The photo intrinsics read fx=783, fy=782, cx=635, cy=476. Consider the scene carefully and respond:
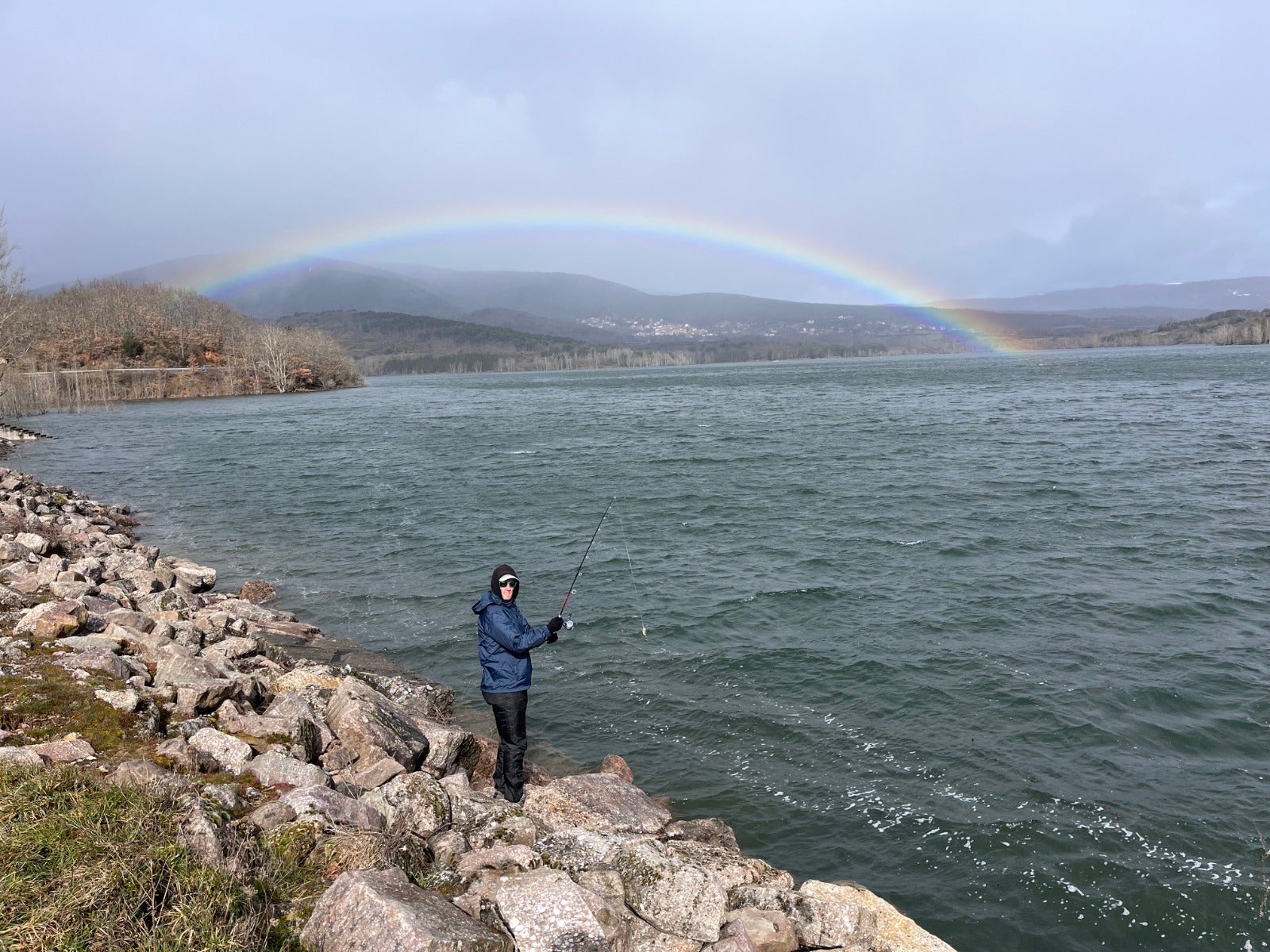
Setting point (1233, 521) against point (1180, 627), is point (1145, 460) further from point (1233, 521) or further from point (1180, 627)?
point (1180, 627)

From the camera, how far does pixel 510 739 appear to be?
28.9 feet

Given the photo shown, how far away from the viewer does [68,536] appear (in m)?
19.5

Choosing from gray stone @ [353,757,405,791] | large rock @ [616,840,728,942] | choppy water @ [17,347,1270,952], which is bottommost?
choppy water @ [17,347,1270,952]

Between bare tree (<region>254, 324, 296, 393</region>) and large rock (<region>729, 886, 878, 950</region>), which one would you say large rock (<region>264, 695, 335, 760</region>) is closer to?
large rock (<region>729, 886, 878, 950</region>)

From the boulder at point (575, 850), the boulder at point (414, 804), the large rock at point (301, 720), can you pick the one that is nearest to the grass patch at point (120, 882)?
the boulder at point (414, 804)

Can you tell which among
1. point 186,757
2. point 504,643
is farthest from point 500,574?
point 186,757

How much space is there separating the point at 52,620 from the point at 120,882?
732 cm

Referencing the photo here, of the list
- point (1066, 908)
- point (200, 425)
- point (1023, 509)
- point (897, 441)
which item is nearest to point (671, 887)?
point (1066, 908)

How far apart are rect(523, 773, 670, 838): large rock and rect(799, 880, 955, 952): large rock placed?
1.85 metres

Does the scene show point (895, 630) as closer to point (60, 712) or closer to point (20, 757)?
point (60, 712)

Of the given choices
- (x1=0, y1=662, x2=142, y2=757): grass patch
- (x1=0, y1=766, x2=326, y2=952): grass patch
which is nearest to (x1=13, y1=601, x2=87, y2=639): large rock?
(x1=0, y1=662, x2=142, y2=757): grass patch

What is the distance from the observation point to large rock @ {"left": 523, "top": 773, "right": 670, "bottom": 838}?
7602 millimetres

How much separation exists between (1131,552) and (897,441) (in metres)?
24.3

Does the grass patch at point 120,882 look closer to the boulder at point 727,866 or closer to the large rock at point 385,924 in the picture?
the large rock at point 385,924
